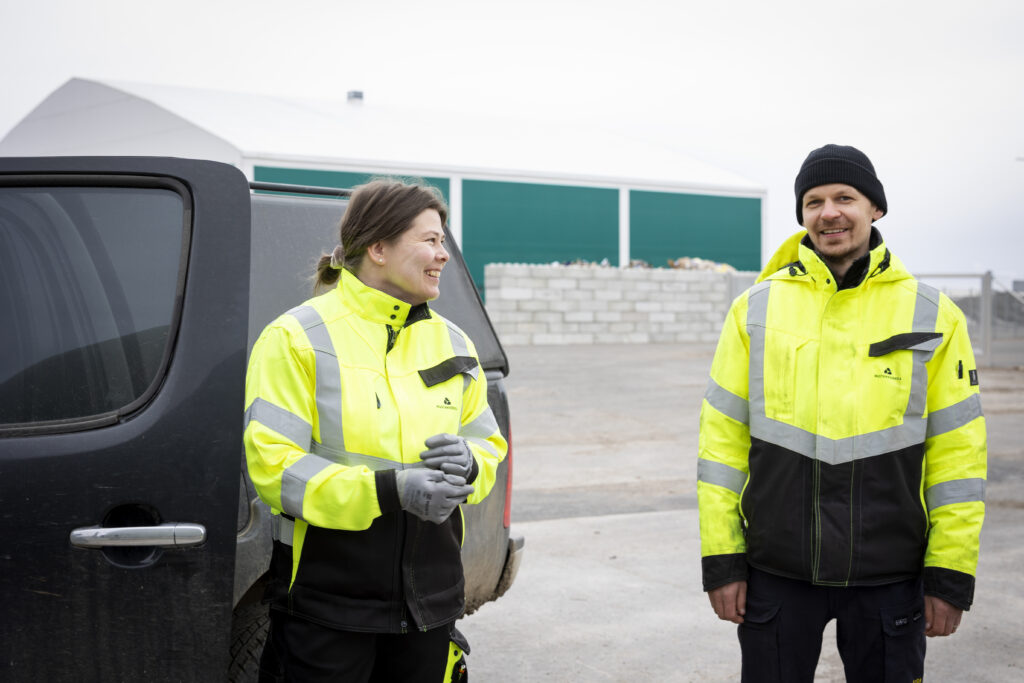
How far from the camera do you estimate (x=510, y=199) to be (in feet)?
95.4

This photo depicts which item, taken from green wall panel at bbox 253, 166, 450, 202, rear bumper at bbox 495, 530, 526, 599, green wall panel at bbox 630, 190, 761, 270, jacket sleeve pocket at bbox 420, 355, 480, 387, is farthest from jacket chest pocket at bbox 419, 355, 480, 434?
green wall panel at bbox 630, 190, 761, 270

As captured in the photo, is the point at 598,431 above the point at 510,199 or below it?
below

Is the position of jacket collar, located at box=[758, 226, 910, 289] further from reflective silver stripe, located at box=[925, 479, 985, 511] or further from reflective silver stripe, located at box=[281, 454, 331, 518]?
reflective silver stripe, located at box=[281, 454, 331, 518]

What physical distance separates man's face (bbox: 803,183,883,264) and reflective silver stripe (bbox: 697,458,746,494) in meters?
0.59

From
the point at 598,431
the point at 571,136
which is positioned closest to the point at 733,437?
the point at 598,431

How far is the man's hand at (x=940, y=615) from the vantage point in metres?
2.46

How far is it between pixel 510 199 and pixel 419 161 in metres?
2.90

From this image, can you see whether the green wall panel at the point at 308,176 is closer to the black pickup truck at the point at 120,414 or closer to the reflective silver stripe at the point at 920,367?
the black pickup truck at the point at 120,414

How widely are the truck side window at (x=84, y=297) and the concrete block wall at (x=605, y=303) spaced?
2030 cm

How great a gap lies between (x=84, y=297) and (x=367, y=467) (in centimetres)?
81

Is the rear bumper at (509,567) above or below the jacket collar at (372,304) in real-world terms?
below

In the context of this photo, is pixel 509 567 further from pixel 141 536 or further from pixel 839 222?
pixel 839 222

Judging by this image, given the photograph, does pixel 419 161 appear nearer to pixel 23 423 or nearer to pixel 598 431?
pixel 598 431

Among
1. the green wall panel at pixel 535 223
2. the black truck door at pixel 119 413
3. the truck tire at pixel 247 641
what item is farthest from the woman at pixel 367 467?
the green wall panel at pixel 535 223
